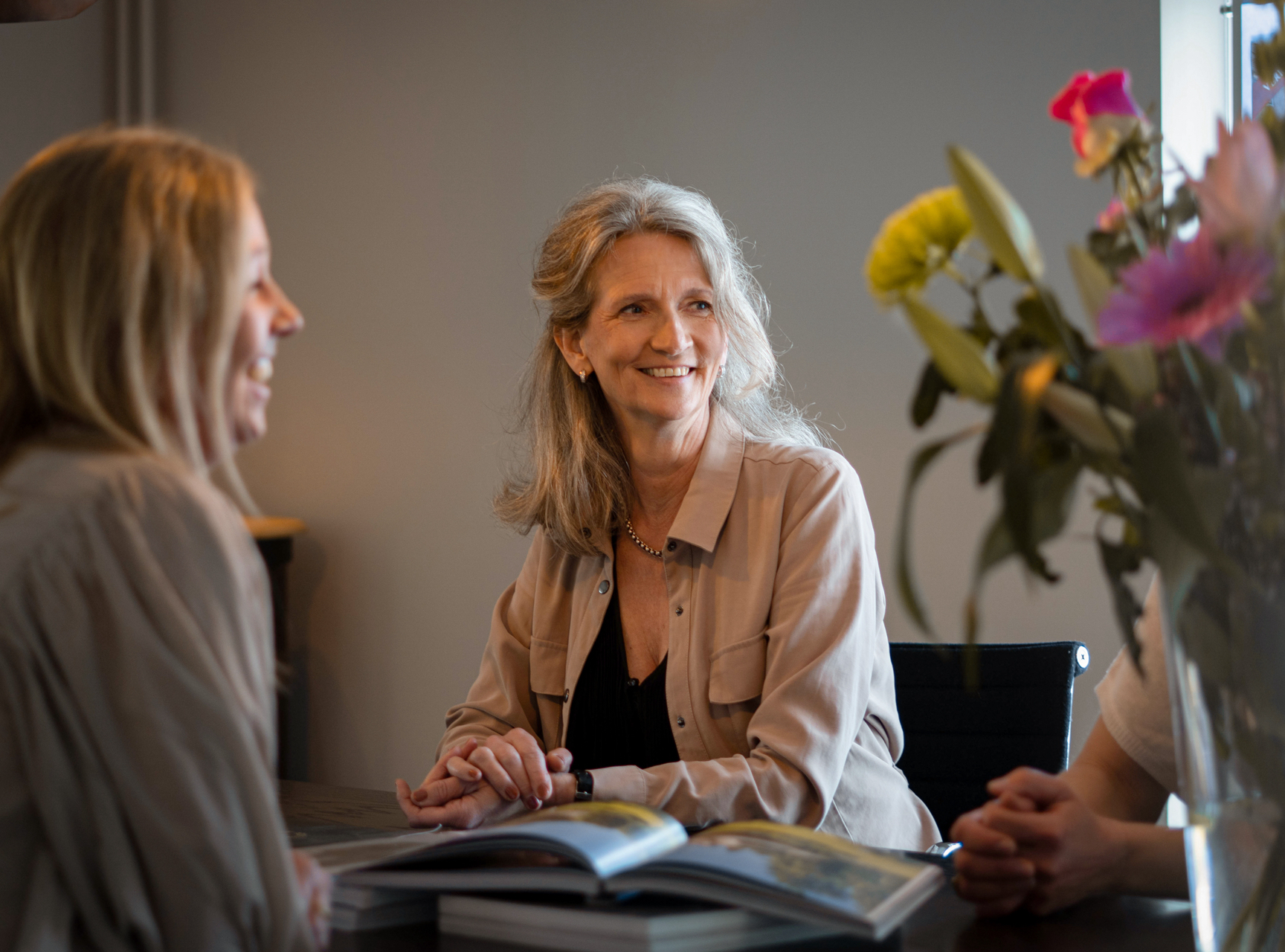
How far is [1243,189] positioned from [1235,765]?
0.31 metres

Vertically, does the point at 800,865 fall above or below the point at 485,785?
above

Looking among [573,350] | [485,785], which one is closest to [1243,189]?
[485,785]

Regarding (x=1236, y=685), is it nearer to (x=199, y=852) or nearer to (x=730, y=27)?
(x=199, y=852)

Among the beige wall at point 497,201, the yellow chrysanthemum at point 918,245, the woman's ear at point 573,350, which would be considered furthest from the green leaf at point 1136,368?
the beige wall at point 497,201

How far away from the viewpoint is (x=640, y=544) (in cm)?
203

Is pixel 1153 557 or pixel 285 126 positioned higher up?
pixel 285 126

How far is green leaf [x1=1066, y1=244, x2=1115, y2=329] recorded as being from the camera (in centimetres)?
65

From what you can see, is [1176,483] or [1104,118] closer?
[1176,483]

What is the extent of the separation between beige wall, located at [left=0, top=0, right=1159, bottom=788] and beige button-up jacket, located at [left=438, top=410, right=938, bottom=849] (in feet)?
3.43

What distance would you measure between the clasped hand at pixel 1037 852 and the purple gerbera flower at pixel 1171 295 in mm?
518

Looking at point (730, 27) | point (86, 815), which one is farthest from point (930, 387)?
point (730, 27)

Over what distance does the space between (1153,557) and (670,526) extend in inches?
52.2

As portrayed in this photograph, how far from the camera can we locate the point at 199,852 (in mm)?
678

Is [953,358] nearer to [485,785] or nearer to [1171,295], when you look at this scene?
[1171,295]
